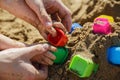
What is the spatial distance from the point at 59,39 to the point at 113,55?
346 mm

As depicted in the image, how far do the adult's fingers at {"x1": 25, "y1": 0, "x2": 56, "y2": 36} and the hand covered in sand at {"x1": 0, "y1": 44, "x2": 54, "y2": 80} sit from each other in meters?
0.10

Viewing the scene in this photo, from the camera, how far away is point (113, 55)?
6.48 ft

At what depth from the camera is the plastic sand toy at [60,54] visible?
6.80ft

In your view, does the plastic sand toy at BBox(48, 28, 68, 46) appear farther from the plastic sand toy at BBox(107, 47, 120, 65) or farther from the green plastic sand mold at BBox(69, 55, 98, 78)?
the plastic sand toy at BBox(107, 47, 120, 65)

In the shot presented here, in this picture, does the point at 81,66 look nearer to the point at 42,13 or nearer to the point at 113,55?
the point at 113,55

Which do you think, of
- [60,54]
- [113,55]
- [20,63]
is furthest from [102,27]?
[20,63]

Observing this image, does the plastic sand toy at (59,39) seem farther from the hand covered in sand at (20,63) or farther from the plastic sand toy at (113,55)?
the plastic sand toy at (113,55)

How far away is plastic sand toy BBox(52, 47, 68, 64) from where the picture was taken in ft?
6.80

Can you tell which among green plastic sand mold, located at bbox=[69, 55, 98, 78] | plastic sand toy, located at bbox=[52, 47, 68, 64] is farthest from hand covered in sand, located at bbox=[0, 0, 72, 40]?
green plastic sand mold, located at bbox=[69, 55, 98, 78]

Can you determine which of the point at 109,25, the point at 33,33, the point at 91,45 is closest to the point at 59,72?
the point at 91,45

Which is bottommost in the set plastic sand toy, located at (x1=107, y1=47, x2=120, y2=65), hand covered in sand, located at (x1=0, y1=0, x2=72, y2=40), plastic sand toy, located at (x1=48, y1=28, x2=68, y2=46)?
plastic sand toy, located at (x1=107, y1=47, x2=120, y2=65)

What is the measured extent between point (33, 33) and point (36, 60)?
32.8 inches

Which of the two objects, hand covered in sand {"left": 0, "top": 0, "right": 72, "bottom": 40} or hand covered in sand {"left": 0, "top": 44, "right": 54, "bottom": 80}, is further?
hand covered in sand {"left": 0, "top": 0, "right": 72, "bottom": 40}

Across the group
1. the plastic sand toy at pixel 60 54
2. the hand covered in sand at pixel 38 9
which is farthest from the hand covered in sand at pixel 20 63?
the hand covered in sand at pixel 38 9
